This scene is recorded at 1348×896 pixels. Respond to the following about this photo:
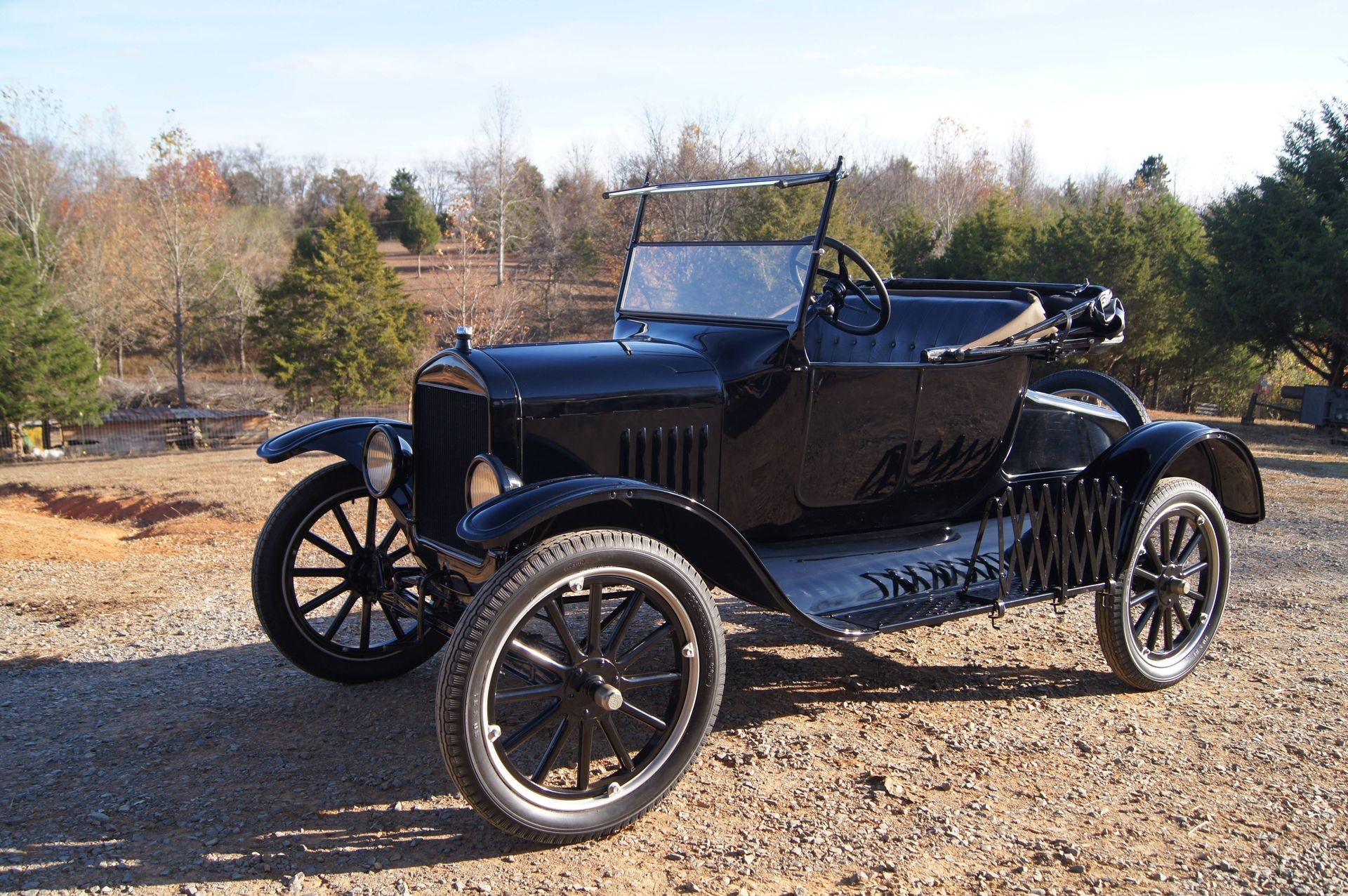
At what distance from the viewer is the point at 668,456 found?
392cm

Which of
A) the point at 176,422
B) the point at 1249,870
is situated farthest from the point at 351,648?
the point at 176,422

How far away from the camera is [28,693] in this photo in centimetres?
439

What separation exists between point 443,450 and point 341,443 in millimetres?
786

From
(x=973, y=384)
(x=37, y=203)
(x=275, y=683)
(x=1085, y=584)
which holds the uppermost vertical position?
(x=37, y=203)

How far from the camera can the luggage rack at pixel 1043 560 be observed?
419 cm

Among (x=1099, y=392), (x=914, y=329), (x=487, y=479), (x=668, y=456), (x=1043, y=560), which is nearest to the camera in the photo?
(x=487, y=479)

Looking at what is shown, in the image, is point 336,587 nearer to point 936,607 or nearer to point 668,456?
point 668,456

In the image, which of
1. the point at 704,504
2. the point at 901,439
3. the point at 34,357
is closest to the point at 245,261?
the point at 34,357

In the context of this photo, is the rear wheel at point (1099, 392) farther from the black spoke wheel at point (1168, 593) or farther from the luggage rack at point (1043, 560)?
the luggage rack at point (1043, 560)

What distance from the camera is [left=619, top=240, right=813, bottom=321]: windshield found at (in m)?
4.25

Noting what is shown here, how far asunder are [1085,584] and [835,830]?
1.87 metres

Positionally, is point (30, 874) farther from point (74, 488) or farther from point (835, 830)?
point (74, 488)

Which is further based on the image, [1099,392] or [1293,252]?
[1293,252]

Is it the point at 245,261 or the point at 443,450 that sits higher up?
the point at 245,261
